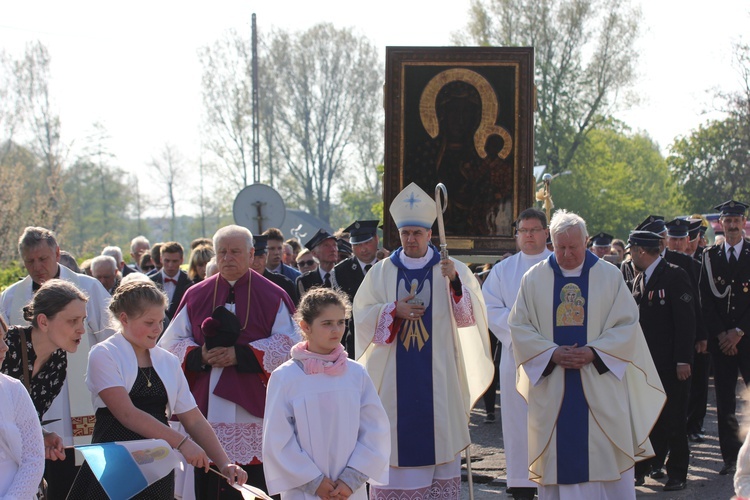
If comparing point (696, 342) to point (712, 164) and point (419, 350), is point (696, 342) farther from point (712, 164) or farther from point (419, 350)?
point (712, 164)

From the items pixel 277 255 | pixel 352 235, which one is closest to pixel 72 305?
pixel 352 235

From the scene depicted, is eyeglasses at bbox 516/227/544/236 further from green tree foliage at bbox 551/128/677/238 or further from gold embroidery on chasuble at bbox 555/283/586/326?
green tree foliage at bbox 551/128/677/238

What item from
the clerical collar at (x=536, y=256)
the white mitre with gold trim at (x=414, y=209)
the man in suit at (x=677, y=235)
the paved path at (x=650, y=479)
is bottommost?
the paved path at (x=650, y=479)

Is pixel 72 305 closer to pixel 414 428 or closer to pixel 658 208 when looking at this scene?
pixel 414 428

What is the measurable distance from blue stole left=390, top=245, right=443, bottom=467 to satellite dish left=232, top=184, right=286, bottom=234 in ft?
23.5

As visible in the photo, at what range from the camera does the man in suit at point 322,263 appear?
10055 millimetres

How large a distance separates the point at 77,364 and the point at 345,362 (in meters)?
2.71

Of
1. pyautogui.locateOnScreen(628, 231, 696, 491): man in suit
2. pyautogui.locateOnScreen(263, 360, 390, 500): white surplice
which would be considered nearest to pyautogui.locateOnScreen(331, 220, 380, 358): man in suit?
pyautogui.locateOnScreen(628, 231, 696, 491): man in suit

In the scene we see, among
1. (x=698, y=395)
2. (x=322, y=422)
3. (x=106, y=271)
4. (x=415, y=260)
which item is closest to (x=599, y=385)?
(x=415, y=260)

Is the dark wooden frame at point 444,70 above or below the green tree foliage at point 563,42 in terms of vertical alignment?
below

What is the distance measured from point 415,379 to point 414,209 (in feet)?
3.97

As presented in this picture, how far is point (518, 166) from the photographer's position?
11141mm

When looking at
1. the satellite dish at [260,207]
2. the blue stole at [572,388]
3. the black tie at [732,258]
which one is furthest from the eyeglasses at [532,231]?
the satellite dish at [260,207]

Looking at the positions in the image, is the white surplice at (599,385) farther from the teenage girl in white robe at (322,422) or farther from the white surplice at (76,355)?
the white surplice at (76,355)
